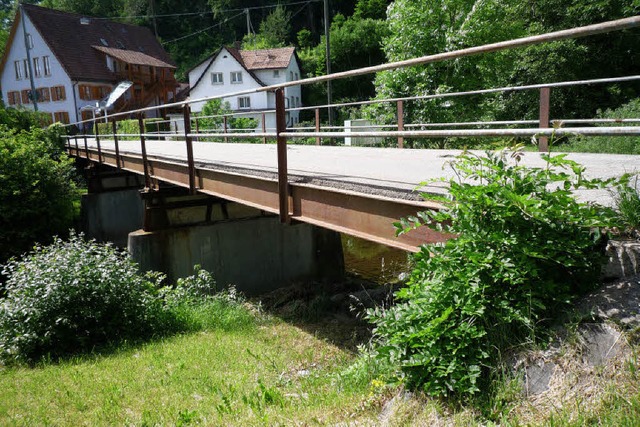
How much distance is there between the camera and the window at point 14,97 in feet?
163

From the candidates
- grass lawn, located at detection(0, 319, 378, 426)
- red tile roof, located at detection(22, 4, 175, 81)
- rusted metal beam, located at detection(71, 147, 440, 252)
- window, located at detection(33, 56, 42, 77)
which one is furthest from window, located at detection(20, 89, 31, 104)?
grass lawn, located at detection(0, 319, 378, 426)

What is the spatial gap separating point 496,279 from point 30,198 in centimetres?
1686

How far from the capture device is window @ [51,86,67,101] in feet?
152

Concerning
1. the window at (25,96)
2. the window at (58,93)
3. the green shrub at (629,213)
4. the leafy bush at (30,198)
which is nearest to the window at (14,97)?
the window at (25,96)

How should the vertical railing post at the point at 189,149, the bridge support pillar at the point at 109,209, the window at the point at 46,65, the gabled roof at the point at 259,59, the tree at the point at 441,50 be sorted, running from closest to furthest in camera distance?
the vertical railing post at the point at 189,149
the tree at the point at 441,50
the bridge support pillar at the point at 109,209
the window at the point at 46,65
the gabled roof at the point at 259,59

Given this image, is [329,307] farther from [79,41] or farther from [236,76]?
[79,41]

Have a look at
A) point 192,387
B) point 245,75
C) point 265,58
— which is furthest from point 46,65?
point 192,387

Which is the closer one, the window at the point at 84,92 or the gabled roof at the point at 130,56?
the window at the point at 84,92

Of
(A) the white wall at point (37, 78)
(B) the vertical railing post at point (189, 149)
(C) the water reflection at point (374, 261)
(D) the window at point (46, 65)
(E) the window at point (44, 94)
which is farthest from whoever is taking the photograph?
(E) the window at point (44, 94)

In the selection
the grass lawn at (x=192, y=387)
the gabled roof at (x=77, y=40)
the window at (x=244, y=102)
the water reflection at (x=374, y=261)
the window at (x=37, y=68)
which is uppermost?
the gabled roof at (x=77, y=40)

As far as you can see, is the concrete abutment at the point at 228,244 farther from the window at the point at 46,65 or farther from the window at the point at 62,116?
the window at the point at 46,65

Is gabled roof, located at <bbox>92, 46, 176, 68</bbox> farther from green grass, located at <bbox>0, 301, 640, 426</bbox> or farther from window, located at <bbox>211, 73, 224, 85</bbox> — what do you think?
green grass, located at <bbox>0, 301, 640, 426</bbox>

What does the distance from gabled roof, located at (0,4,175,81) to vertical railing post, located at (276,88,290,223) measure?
44.0 meters

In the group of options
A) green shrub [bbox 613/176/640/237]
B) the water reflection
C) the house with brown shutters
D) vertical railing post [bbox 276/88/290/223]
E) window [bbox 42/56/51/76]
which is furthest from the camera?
window [bbox 42/56/51/76]
